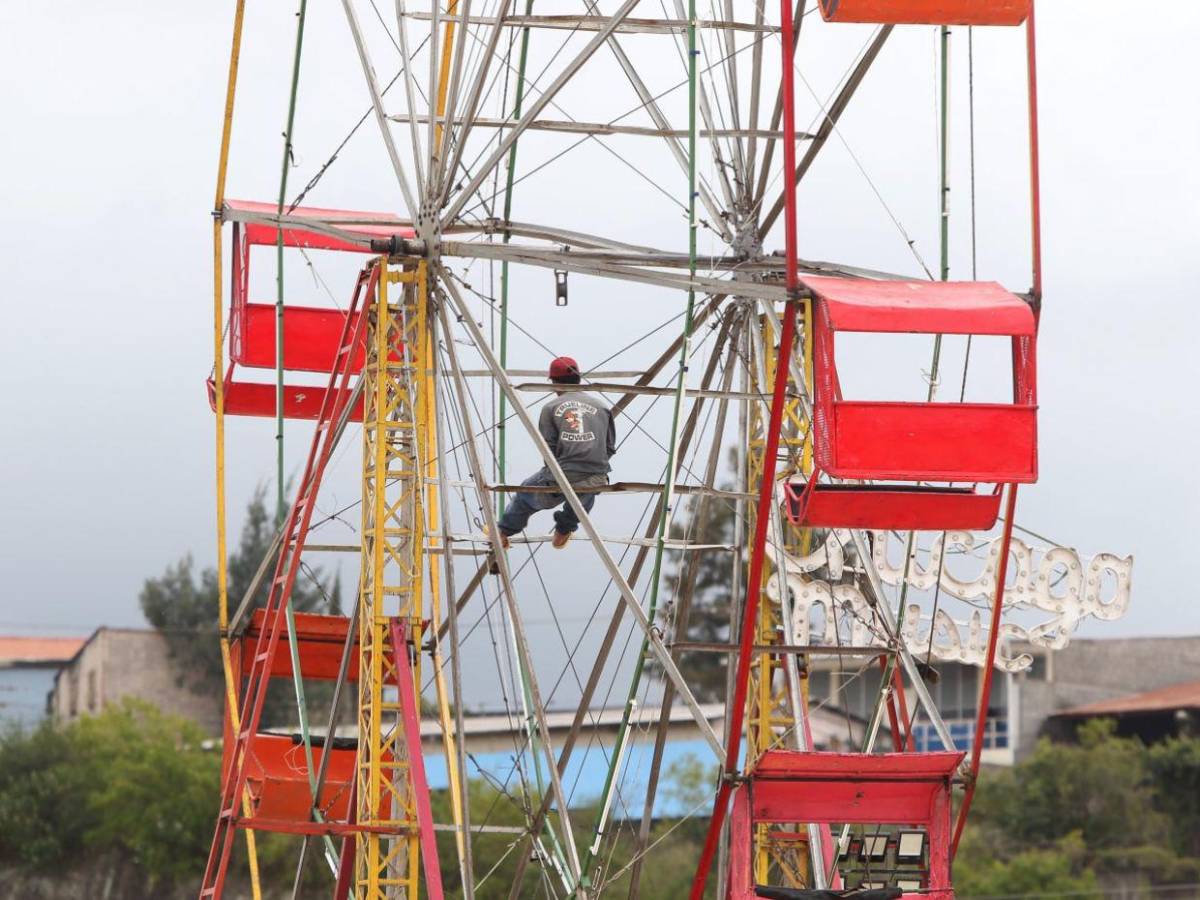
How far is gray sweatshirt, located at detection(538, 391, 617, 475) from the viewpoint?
1027 inches

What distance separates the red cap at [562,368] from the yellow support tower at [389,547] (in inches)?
62.8

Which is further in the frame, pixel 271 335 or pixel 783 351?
pixel 271 335

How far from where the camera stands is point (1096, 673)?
76.4 metres

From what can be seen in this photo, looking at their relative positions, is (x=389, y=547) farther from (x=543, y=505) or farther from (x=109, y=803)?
(x=109, y=803)

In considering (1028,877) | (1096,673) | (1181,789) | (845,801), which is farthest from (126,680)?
(845,801)

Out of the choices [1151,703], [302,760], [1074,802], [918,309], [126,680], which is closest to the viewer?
[918,309]

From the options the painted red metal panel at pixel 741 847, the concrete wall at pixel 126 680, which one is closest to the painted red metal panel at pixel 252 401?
the painted red metal panel at pixel 741 847

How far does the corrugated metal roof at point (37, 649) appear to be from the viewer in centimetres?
7900

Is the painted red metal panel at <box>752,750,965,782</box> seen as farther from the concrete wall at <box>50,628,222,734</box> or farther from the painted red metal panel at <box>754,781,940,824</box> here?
the concrete wall at <box>50,628,222,734</box>

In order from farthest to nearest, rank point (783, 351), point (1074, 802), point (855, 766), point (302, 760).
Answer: point (1074, 802), point (302, 760), point (855, 766), point (783, 351)

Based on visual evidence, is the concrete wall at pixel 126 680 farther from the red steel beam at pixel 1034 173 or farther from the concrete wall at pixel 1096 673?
the red steel beam at pixel 1034 173

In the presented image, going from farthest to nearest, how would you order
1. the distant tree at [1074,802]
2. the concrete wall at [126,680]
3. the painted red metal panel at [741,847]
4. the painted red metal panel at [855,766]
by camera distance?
the concrete wall at [126,680] < the distant tree at [1074,802] < the painted red metal panel at [741,847] < the painted red metal panel at [855,766]

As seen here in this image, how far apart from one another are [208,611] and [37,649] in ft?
20.7

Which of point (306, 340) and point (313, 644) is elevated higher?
point (306, 340)
